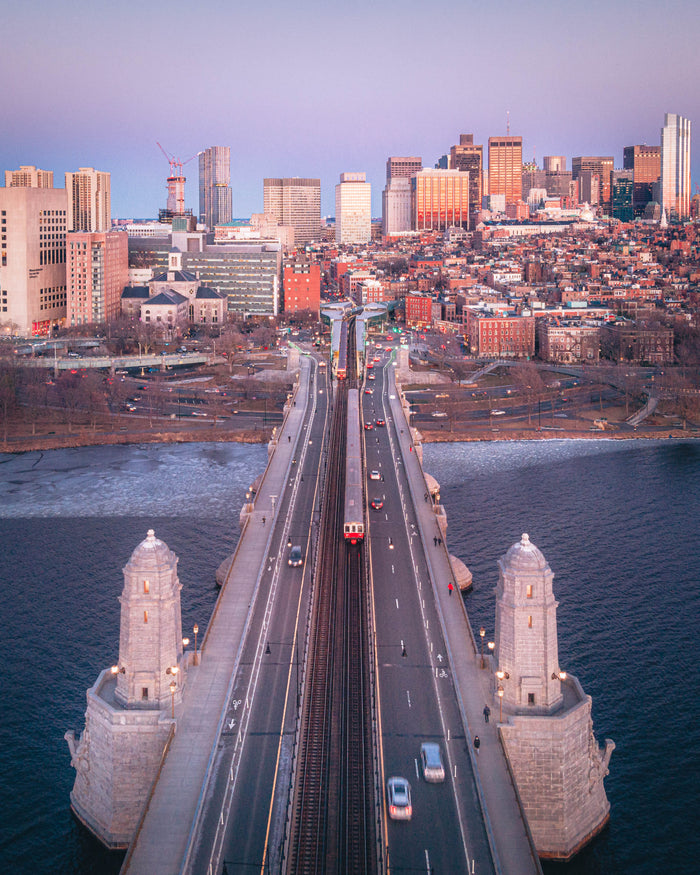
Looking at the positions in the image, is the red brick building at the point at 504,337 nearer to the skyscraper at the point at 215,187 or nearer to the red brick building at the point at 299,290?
the red brick building at the point at 299,290

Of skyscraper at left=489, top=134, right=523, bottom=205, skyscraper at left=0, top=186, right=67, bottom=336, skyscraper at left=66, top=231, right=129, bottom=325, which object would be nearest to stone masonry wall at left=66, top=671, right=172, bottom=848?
skyscraper at left=0, top=186, right=67, bottom=336

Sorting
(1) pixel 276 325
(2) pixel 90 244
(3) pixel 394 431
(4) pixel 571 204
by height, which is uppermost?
(4) pixel 571 204

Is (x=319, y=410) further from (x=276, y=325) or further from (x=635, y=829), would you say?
(x=276, y=325)

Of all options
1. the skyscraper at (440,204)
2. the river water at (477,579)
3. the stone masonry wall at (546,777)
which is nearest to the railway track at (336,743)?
the stone masonry wall at (546,777)

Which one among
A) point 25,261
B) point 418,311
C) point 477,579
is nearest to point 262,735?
point 477,579

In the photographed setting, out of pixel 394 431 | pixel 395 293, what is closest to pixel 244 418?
pixel 394 431

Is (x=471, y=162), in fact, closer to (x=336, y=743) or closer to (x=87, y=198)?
(x=87, y=198)

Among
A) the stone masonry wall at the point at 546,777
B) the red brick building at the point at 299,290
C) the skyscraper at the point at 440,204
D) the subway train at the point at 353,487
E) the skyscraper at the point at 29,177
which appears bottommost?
the stone masonry wall at the point at 546,777
